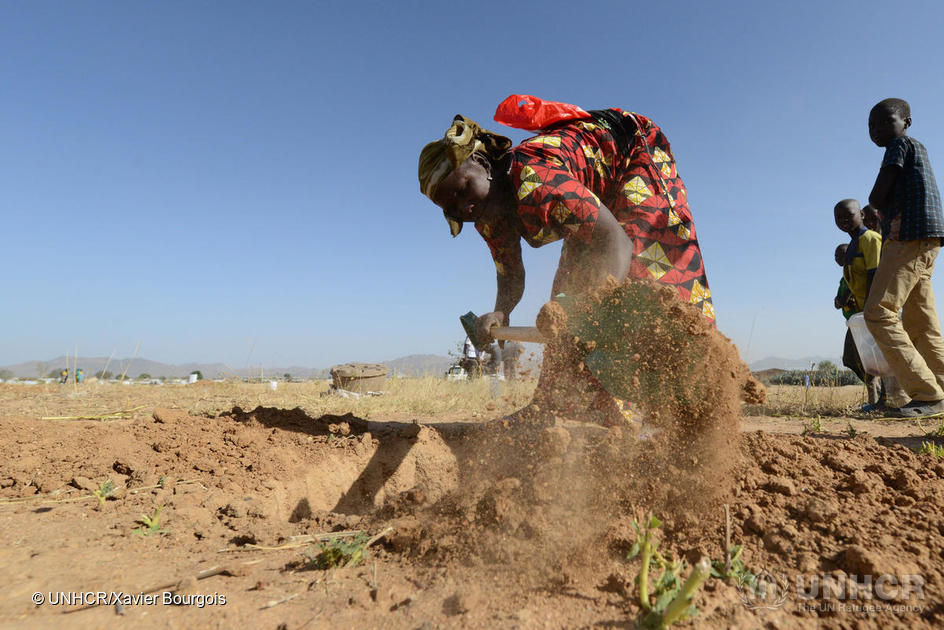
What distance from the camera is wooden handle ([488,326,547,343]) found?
1854 millimetres

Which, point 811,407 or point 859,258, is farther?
point 811,407

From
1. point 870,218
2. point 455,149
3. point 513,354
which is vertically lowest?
point 513,354

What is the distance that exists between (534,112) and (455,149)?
48 centimetres

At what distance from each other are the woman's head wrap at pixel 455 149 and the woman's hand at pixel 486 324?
2.01 feet

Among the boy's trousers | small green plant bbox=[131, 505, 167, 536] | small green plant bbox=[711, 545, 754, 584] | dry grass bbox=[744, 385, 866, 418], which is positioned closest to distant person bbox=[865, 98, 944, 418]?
the boy's trousers

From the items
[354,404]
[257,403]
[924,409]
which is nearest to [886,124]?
[924,409]

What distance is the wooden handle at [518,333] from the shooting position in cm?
185

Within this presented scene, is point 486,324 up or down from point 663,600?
up

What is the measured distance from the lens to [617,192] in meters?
2.17

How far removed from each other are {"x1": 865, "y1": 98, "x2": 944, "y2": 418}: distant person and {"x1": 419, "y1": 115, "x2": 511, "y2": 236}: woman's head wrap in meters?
2.47

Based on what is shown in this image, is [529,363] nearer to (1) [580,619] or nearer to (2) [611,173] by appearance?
(2) [611,173]

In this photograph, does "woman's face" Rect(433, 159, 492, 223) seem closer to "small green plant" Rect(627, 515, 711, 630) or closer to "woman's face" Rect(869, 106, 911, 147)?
"small green plant" Rect(627, 515, 711, 630)

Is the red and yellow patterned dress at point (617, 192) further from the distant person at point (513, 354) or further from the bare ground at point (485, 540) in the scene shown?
the bare ground at point (485, 540)

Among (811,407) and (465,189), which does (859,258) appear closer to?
(811,407)
